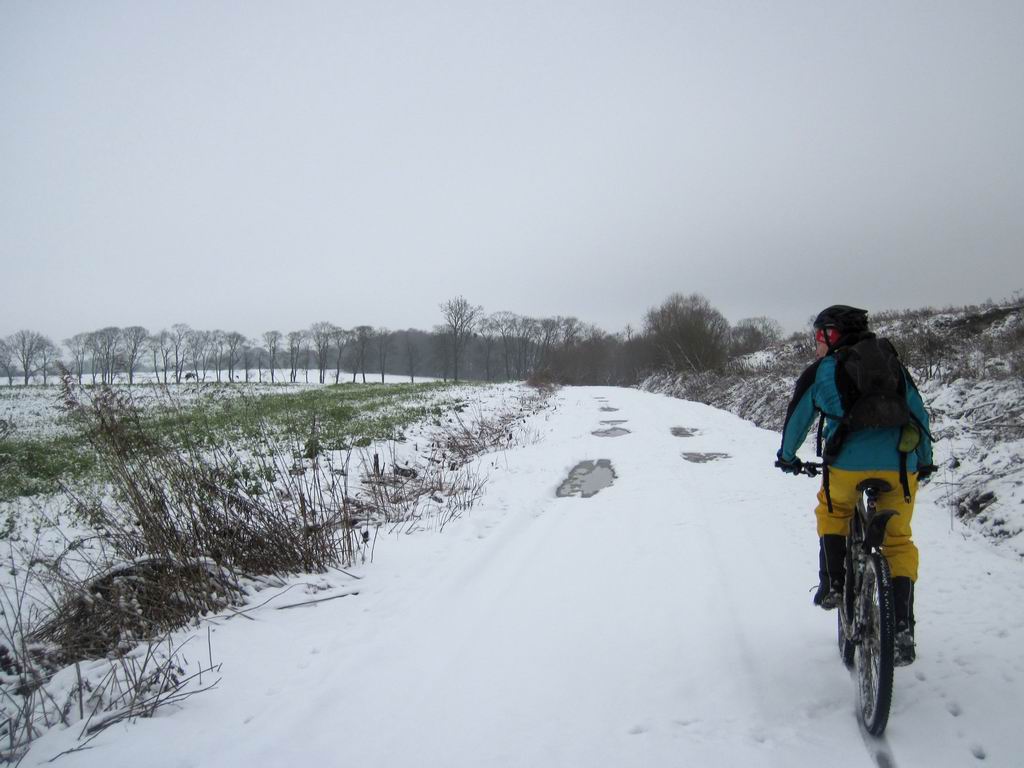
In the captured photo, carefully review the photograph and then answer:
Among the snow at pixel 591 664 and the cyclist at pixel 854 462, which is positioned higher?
the cyclist at pixel 854 462

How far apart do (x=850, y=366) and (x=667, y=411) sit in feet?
45.5

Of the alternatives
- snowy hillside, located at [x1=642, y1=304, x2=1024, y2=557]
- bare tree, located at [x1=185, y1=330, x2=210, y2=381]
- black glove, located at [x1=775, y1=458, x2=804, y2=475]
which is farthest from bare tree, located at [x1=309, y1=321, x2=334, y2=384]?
black glove, located at [x1=775, y1=458, x2=804, y2=475]

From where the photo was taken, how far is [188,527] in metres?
3.79

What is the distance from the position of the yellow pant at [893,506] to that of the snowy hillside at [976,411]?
2938 millimetres

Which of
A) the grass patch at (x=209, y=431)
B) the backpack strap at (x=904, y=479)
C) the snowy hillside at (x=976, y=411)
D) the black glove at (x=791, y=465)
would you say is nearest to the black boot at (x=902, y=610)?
the backpack strap at (x=904, y=479)

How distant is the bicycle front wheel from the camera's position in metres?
2.00

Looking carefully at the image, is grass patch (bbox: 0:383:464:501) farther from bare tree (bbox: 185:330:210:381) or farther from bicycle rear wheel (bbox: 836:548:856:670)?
bare tree (bbox: 185:330:210:381)

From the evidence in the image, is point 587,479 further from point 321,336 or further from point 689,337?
point 321,336

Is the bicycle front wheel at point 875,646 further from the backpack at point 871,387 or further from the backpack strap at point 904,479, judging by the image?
the backpack at point 871,387

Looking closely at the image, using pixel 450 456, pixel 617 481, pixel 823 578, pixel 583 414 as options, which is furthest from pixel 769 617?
pixel 583 414

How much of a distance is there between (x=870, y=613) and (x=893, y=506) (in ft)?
1.85

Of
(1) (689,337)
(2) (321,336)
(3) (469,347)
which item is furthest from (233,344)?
(1) (689,337)

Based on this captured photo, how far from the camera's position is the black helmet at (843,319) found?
254cm

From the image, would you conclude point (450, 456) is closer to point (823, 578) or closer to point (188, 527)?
point (188, 527)
